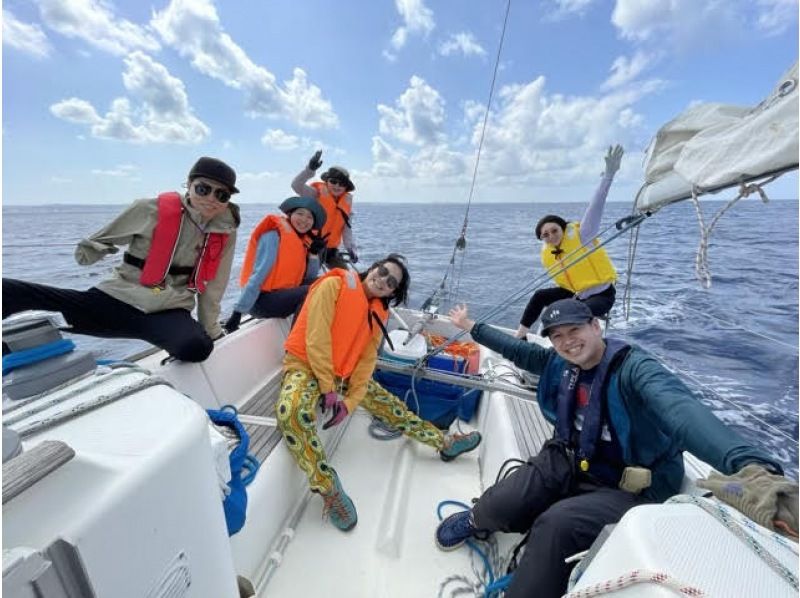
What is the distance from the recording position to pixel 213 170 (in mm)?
2133

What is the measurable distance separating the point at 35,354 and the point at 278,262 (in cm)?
239

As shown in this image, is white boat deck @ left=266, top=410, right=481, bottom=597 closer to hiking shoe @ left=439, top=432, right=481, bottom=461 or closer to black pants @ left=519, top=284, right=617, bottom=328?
hiking shoe @ left=439, top=432, right=481, bottom=461

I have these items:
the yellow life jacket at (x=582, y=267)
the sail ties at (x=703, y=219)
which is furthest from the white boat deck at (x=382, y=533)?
the yellow life jacket at (x=582, y=267)

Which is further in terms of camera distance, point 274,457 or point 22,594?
point 274,457

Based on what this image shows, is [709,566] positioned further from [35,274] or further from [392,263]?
[35,274]

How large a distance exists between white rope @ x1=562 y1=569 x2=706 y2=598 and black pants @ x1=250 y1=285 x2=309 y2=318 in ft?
9.10

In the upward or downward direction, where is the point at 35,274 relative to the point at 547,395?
downward

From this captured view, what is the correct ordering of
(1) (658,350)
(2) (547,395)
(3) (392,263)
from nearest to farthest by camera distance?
(2) (547,395) < (3) (392,263) < (1) (658,350)

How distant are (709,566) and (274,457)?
5.61ft

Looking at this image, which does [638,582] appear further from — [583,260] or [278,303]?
[583,260]

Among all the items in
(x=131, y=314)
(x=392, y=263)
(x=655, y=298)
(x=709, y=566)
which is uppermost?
(x=392, y=263)

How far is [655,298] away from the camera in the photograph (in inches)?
281

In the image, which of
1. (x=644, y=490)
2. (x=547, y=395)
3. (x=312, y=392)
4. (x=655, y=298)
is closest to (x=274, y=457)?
(x=312, y=392)

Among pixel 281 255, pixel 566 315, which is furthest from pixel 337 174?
pixel 566 315
